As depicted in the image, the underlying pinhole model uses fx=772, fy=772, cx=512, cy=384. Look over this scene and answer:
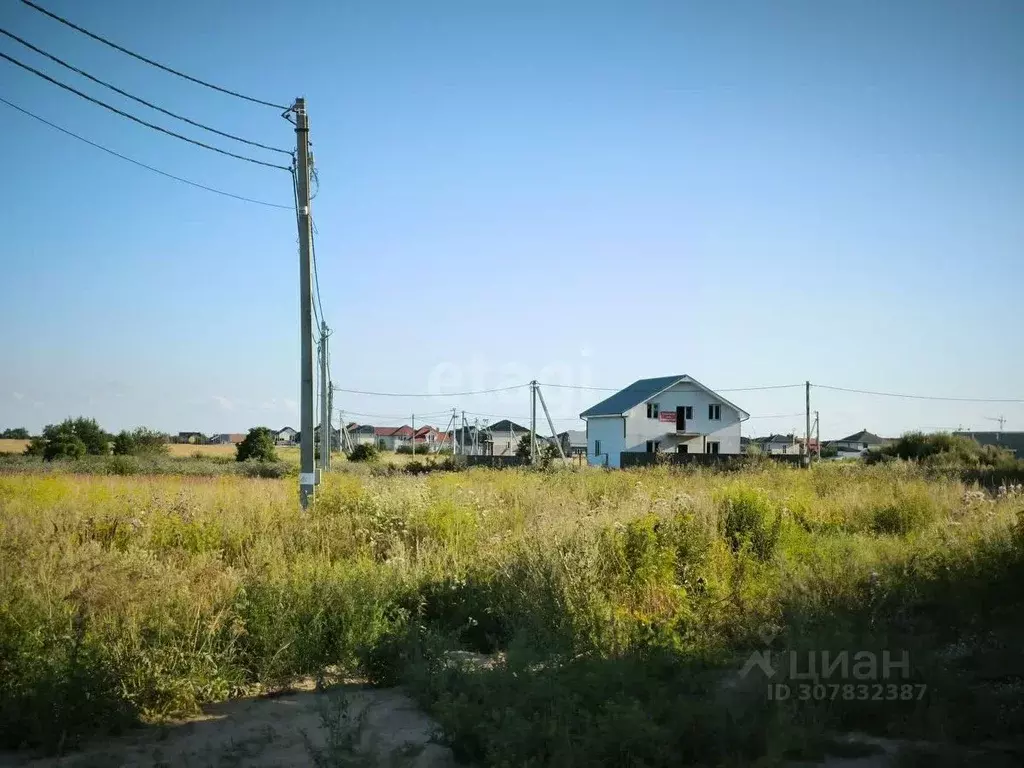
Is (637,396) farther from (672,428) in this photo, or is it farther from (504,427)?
(504,427)

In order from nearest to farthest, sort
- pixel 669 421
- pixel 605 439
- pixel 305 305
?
1. pixel 305 305
2. pixel 669 421
3. pixel 605 439

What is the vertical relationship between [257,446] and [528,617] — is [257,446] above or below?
above

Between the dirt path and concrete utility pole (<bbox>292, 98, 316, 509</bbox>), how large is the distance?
6.10m

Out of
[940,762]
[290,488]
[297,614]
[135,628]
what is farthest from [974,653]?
[290,488]

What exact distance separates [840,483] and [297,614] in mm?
14058

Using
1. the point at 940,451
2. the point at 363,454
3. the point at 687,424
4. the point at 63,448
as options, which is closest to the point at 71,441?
the point at 63,448

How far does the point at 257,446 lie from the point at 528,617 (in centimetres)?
4312

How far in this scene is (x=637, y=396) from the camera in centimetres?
5184

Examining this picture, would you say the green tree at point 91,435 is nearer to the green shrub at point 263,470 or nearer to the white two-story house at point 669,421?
the green shrub at point 263,470

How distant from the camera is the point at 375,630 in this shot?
634 centimetres

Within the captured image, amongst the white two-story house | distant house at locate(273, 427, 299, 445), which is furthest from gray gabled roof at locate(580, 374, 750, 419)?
distant house at locate(273, 427, 299, 445)

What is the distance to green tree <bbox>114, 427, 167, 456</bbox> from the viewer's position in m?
42.3

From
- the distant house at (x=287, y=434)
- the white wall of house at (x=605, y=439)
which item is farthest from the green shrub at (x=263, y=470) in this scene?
the distant house at (x=287, y=434)

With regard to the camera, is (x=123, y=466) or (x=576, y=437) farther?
(x=576, y=437)
